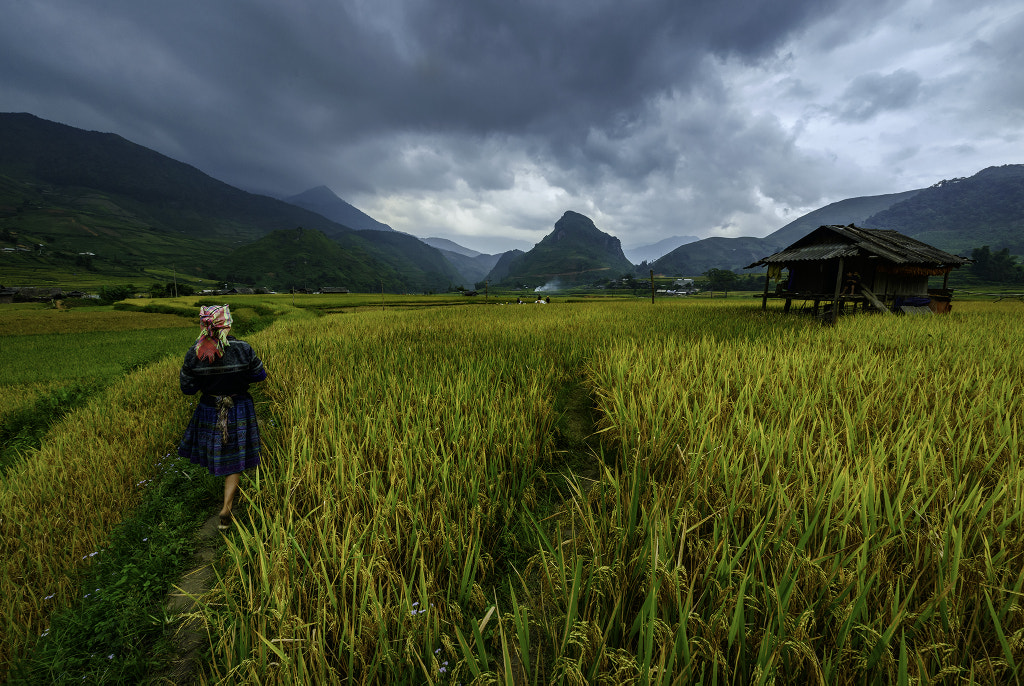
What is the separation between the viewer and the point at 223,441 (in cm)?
304

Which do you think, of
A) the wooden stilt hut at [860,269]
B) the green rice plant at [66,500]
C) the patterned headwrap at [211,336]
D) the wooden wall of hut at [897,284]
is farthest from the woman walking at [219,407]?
the wooden wall of hut at [897,284]

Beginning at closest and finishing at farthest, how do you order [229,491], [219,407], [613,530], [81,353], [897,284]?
[613,530] → [229,491] → [219,407] → [81,353] → [897,284]

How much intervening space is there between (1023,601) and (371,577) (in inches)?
107

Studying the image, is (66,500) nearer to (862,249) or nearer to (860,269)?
(862,249)

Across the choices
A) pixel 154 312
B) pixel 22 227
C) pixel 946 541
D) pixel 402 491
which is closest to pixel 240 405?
pixel 402 491

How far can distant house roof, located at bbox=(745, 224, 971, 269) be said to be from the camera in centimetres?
1214

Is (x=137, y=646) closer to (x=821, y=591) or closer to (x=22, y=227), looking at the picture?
(x=821, y=591)

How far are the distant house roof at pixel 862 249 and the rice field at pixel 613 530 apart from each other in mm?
9468

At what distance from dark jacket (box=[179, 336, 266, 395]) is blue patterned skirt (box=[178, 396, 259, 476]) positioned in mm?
151

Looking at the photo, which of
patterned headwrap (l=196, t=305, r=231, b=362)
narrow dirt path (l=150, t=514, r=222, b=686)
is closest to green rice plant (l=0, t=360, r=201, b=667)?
narrow dirt path (l=150, t=514, r=222, b=686)

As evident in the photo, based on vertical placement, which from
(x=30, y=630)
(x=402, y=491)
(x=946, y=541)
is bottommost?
(x=30, y=630)

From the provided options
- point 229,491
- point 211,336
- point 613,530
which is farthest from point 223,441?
point 613,530

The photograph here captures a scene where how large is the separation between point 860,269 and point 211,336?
20.0m

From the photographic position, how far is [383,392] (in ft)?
14.6
